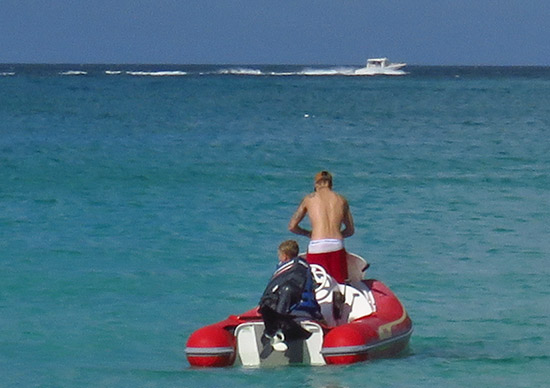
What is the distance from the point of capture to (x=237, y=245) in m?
14.7

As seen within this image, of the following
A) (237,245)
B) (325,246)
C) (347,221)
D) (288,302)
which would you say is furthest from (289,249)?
(237,245)

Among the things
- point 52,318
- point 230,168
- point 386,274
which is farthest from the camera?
point 230,168

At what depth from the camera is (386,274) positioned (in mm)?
12945

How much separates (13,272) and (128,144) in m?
17.5

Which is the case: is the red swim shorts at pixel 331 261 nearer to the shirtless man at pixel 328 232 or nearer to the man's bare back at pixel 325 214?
the shirtless man at pixel 328 232

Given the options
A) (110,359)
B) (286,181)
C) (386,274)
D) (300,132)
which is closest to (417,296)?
(386,274)

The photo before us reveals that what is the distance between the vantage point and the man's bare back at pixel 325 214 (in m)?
9.02

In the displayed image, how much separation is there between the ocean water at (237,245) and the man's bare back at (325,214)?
3.76 ft

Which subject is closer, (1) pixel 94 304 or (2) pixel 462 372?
(2) pixel 462 372

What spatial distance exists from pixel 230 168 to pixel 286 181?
255cm

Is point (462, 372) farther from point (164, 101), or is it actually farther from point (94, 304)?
point (164, 101)

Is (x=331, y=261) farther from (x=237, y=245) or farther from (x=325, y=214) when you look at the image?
(x=237, y=245)

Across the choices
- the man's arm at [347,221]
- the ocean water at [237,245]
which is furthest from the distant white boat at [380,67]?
the man's arm at [347,221]

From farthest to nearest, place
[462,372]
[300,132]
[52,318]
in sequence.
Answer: [300,132] → [52,318] → [462,372]
